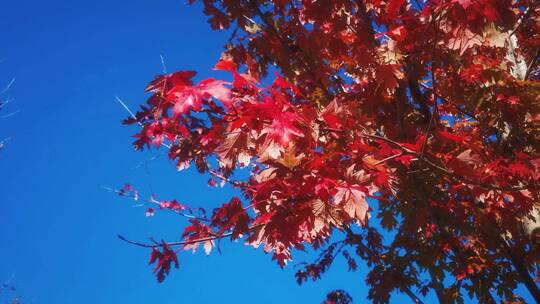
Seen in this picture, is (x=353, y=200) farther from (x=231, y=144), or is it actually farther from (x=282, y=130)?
(x=231, y=144)

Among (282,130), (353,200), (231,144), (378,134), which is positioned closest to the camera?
(282,130)

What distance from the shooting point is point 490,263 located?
15.1 feet

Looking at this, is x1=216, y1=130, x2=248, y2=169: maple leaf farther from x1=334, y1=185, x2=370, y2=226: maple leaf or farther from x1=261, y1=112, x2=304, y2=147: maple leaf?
x1=334, y1=185, x2=370, y2=226: maple leaf

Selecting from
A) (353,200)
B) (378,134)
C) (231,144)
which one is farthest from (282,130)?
(378,134)

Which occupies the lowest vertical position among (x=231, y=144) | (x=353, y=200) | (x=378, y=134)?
(x=353, y=200)

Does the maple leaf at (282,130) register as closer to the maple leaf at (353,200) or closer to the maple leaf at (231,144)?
the maple leaf at (231,144)

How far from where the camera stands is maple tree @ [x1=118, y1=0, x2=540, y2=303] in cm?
214

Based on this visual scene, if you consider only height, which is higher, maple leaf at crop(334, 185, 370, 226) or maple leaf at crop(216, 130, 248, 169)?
maple leaf at crop(216, 130, 248, 169)

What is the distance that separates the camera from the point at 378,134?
3264 mm

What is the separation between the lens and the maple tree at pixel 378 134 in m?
2.14

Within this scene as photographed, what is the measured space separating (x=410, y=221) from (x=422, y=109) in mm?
1256

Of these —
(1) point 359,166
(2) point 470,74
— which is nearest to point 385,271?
(2) point 470,74

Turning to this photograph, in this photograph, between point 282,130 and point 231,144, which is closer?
point 282,130

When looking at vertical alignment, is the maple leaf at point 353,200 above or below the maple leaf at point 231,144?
below
